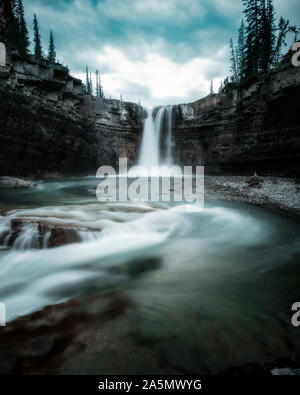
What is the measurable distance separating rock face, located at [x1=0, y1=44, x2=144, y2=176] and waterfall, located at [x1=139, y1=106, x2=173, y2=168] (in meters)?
2.29

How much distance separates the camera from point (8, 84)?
11.7 m

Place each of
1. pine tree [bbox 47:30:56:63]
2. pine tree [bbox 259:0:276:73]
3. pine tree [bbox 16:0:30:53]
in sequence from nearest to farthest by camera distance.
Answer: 1. pine tree [bbox 259:0:276:73]
2. pine tree [bbox 16:0:30:53]
3. pine tree [bbox 47:30:56:63]

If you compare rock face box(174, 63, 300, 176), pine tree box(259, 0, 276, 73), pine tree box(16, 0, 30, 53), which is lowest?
rock face box(174, 63, 300, 176)

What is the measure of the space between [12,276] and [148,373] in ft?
10.0

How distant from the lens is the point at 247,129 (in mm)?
→ 14883

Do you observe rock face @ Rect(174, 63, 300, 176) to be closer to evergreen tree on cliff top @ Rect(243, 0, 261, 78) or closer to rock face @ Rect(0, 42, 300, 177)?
rock face @ Rect(0, 42, 300, 177)

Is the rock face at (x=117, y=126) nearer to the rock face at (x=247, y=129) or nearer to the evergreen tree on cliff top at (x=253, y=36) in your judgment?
the rock face at (x=247, y=129)

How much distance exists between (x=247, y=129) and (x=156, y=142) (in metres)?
9.57

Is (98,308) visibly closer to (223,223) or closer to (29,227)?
(29,227)

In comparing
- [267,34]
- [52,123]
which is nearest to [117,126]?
[52,123]

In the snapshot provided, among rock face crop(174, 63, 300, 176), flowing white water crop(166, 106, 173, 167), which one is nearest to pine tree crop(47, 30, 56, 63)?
flowing white water crop(166, 106, 173, 167)

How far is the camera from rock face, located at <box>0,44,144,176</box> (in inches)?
458

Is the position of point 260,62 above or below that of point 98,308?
above

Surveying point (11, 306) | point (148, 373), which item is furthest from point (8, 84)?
point (148, 373)
